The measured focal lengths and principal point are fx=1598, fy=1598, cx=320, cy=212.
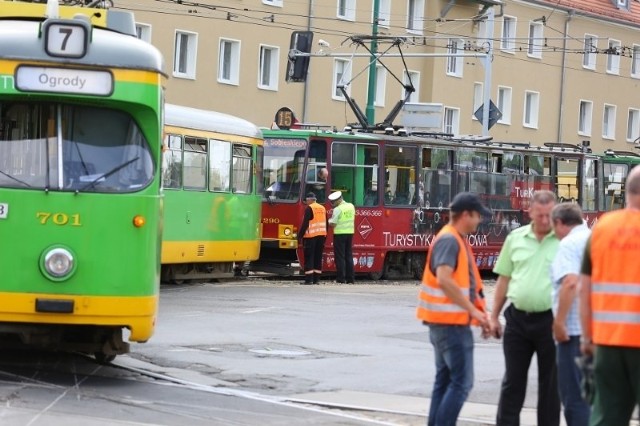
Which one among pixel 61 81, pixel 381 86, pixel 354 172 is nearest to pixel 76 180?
pixel 61 81

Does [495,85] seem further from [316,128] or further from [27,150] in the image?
[27,150]

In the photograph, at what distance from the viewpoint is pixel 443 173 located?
3378cm

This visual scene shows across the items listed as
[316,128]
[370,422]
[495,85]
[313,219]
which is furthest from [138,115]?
[495,85]

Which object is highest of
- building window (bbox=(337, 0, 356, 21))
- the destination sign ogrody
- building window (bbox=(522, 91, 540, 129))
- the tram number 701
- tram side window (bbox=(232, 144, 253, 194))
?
building window (bbox=(337, 0, 356, 21))

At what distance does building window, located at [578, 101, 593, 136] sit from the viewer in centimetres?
6650

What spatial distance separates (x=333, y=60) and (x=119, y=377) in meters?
40.2

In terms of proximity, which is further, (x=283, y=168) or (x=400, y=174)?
(x=400, y=174)

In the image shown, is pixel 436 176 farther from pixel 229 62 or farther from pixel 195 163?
pixel 229 62

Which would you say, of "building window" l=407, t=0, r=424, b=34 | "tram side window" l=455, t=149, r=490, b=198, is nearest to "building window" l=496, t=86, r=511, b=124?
"building window" l=407, t=0, r=424, b=34

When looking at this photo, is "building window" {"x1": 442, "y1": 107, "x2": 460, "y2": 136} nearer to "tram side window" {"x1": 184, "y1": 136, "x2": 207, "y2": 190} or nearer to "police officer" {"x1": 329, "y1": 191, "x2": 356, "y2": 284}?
"police officer" {"x1": 329, "y1": 191, "x2": 356, "y2": 284}

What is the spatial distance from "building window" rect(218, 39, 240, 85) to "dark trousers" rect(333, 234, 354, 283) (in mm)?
20879

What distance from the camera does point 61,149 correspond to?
42.5 feet

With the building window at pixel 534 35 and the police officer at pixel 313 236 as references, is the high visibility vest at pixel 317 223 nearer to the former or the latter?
the police officer at pixel 313 236

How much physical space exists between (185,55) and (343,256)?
2023 cm
